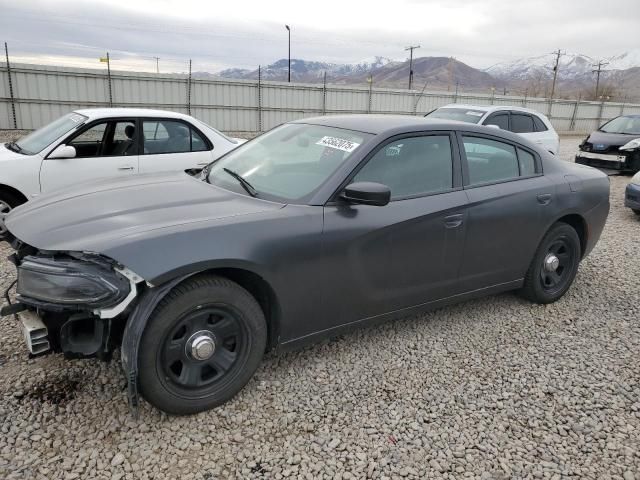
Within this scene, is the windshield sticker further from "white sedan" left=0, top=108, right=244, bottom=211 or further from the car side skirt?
"white sedan" left=0, top=108, right=244, bottom=211

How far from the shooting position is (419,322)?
3900mm

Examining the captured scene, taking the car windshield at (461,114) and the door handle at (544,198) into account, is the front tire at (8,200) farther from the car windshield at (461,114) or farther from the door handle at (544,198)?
the car windshield at (461,114)

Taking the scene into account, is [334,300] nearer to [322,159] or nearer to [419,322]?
[322,159]

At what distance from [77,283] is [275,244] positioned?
38.9 inches

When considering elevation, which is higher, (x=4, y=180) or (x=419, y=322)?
(x=4, y=180)

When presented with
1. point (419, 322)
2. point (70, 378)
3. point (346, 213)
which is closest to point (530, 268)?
point (419, 322)

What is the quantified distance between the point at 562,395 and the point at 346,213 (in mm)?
1736

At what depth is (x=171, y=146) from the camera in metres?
6.26

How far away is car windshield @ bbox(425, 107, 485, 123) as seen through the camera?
32.5 feet

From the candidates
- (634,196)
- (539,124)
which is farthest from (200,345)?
(539,124)

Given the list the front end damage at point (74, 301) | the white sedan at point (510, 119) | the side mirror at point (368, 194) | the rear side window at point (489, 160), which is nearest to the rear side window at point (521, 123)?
the white sedan at point (510, 119)

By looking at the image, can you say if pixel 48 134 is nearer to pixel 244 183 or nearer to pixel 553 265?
pixel 244 183

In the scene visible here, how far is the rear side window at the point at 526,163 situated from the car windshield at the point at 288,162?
1519 mm

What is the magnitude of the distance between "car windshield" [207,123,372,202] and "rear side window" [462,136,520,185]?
90cm
